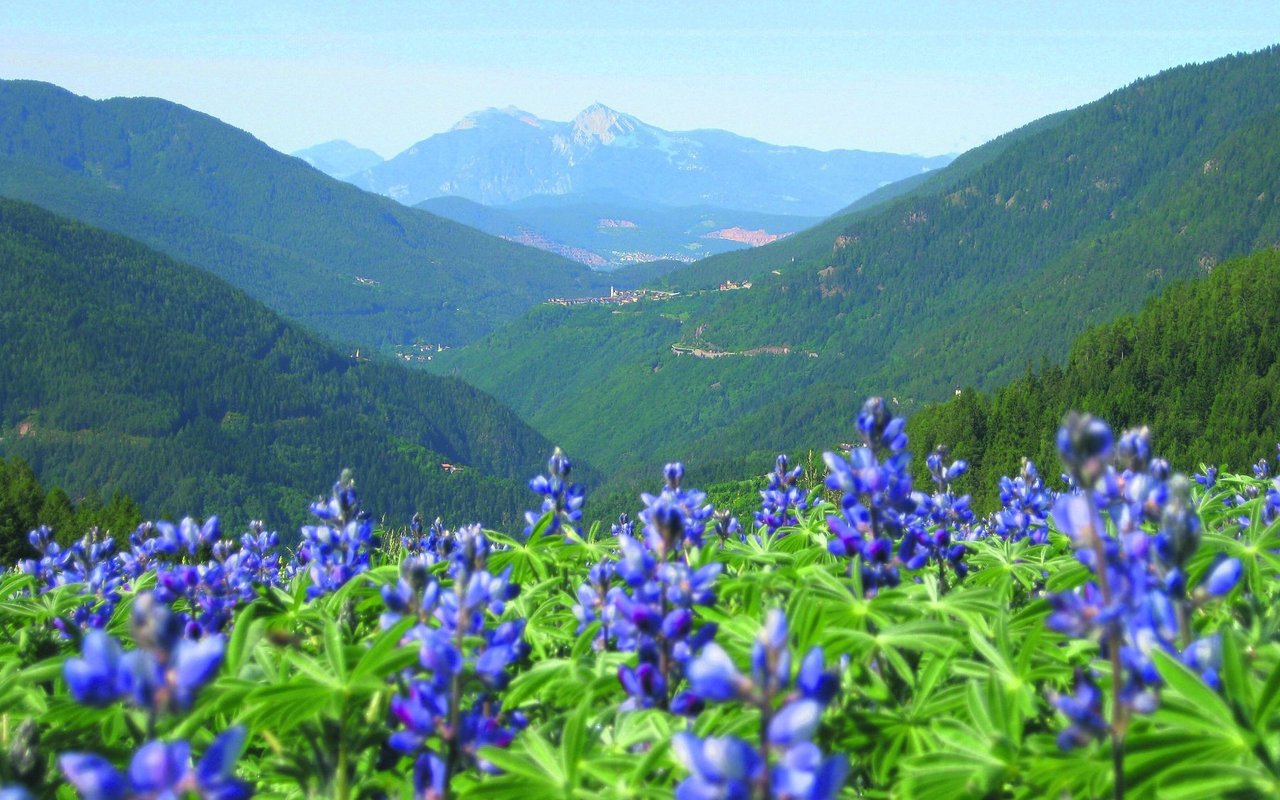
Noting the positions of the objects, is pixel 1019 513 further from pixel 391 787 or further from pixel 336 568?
pixel 391 787

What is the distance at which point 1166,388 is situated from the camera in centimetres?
9375

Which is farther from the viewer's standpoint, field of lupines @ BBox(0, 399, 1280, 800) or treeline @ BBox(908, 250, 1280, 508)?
treeline @ BBox(908, 250, 1280, 508)

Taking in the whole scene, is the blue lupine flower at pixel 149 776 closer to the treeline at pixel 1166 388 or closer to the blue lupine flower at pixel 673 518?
the blue lupine flower at pixel 673 518

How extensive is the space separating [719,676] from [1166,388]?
104m

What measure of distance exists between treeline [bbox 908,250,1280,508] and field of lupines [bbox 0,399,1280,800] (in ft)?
234

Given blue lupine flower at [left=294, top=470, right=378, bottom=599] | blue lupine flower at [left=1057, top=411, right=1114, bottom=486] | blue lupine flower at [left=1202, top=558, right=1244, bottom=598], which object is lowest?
blue lupine flower at [left=294, top=470, right=378, bottom=599]

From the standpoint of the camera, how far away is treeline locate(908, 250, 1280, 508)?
79.0 meters

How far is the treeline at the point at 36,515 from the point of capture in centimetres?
3225

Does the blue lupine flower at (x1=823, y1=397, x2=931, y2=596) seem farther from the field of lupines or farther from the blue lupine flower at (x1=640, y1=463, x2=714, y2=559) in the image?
the blue lupine flower at (x1=640, y1=463, x2=714, y2=559)

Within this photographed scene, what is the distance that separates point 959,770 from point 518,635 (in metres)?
1.67

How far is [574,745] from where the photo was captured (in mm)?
3014

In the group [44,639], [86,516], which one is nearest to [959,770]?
[44,639]

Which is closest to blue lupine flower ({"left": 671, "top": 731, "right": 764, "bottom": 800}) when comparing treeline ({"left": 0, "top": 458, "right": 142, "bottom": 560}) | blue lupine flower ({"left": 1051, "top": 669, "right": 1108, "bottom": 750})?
blue lupine flower ({"left": 1051, "top": 669, "right": 1108, "bottom": 750})

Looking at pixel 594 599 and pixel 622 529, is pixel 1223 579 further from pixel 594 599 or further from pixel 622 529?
pixel 622 529
